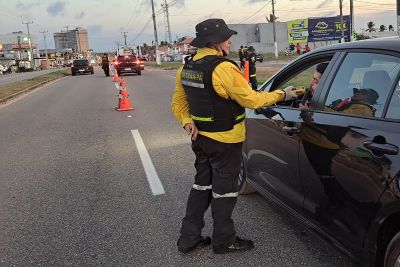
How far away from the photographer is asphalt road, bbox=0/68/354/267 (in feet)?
12.5

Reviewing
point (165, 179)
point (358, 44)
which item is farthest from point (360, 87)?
point (165, 179)

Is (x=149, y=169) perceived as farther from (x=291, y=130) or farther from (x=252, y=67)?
(x=252, y=67)

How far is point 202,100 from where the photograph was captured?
3523mm

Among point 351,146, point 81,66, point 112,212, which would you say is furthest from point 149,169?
point 81,66

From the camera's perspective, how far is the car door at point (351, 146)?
8.67ft

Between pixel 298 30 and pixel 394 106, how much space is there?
7248 cm

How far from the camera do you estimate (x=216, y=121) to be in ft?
11.6

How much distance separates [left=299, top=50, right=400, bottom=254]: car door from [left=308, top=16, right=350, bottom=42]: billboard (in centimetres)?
6670

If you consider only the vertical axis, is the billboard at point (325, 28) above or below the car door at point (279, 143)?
above

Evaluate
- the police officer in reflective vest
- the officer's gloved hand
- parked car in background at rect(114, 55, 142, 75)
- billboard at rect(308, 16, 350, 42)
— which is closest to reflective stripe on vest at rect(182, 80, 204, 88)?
the police officer in reflective vest

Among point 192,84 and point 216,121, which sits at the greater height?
point 192,84

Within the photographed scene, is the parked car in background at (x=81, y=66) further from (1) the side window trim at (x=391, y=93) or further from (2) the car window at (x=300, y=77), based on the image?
(1) the side window trim at (x=391, y=93)

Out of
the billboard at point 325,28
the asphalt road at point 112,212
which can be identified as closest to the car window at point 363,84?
the asphalt road at point 112,212

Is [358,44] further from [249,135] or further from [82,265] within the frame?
[82,265]
